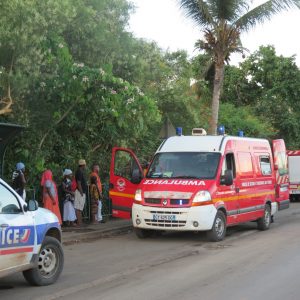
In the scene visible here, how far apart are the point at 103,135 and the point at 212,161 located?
5013mm

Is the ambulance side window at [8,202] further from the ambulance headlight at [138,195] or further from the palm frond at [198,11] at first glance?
the palm frond at [198,11]

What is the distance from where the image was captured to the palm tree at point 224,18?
19.5m

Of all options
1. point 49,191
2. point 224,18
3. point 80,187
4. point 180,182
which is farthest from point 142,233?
point 224,18

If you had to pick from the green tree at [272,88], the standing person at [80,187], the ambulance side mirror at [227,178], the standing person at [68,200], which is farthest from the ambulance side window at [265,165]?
the green tree at [272,88]

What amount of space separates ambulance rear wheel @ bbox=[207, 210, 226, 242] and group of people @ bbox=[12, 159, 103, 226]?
3.93 meters

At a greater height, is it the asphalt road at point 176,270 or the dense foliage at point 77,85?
the dense foliage at point 77,85

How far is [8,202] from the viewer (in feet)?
23.4

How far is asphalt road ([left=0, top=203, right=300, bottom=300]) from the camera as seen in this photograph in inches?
285

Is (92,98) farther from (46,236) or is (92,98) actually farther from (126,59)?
(46,236)

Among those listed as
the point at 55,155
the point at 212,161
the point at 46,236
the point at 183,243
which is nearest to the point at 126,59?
the point at 55,155

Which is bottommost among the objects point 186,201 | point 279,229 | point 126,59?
point 279,229

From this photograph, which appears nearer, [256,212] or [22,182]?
[22,182]

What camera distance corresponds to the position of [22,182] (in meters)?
12.5

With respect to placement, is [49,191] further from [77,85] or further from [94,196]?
[77,85]
